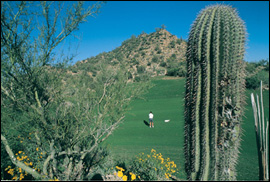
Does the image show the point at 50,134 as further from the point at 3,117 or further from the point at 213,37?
the point at 213,37

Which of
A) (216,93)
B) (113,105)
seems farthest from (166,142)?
(216,93)

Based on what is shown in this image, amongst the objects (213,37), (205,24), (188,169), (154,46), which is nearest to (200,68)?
(213,37)

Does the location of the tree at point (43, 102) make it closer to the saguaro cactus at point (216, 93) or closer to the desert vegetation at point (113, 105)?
the desert vegetation at point (113, 105)

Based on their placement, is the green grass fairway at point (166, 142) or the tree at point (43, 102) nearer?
the tree at point (43, 102)

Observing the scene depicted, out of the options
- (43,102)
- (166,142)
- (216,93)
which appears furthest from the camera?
(166,142)

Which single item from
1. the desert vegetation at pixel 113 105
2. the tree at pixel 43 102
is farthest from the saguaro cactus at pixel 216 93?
the tree at pixel 43 102

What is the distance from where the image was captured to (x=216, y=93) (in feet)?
8.98

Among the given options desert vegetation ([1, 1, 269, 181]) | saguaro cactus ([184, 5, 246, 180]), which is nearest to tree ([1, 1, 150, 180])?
desert vegetation ([1, 1, 269, 181])

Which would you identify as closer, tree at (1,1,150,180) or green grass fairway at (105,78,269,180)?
tree at (1,1,150,180)

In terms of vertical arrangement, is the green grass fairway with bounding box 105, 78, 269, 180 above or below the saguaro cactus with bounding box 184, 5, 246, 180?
below

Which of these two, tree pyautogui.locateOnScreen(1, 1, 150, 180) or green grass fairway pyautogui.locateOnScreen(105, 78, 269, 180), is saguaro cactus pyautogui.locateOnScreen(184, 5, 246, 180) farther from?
tree pyautogui.locateOnScreen(1, 1, 150, 180)

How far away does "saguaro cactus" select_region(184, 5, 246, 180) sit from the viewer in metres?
2.71

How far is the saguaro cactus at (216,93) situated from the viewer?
2.71 m

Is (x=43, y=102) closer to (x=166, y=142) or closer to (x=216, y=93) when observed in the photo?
(x=216, y=93)
